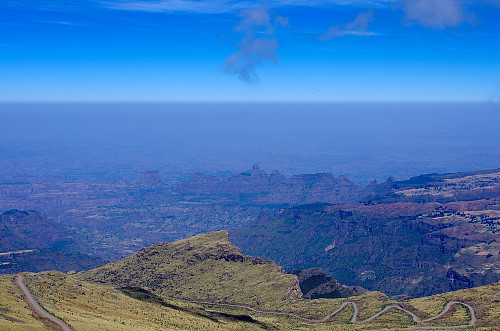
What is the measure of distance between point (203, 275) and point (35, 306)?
7127 centimetres

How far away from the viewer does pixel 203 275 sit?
13838 cm

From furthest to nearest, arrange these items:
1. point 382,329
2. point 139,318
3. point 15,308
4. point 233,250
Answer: point 233,250 → point 382,329 → point 139,318 → point 15,308

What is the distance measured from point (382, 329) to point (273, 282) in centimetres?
4265

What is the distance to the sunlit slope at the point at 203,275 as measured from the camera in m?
127

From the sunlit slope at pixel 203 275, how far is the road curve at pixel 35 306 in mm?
41650

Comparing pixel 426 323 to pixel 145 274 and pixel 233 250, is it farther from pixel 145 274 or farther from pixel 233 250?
pixel 145 274

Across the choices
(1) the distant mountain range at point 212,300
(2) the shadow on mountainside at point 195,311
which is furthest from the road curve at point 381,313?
(2) the shadow on mountainside at point 195,311

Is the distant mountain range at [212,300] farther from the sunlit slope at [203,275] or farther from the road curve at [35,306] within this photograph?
the road curve at [35,306]

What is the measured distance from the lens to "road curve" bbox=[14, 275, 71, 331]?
205 ft

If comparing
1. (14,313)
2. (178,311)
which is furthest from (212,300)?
(14,313)

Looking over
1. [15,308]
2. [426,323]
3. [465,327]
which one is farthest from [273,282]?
[15,308]

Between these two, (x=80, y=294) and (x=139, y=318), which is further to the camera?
(x=80, y=294)

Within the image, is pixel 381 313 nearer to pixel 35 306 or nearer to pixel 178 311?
pixel 178 311

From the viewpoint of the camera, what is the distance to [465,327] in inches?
3492
